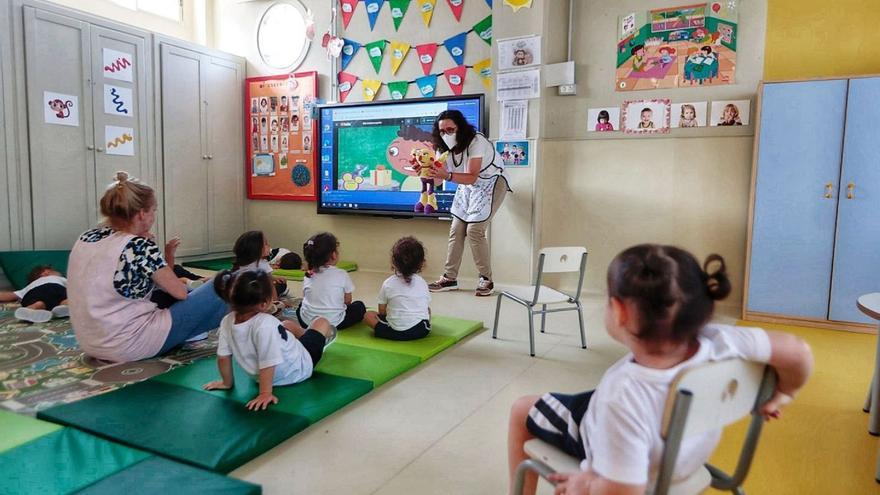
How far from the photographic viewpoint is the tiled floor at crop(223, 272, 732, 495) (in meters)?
1.79

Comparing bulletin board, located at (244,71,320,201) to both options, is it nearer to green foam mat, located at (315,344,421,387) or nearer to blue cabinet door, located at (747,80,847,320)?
green foam mat, located at (315,344,421,387)

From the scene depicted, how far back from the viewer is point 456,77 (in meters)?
5.35

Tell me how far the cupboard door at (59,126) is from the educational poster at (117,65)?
17 cm

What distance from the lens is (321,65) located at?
19.8ft

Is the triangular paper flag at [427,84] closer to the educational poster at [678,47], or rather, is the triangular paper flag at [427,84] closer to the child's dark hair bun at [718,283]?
the educational poster at [678,47]

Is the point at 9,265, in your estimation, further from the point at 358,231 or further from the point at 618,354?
the point at 618,354

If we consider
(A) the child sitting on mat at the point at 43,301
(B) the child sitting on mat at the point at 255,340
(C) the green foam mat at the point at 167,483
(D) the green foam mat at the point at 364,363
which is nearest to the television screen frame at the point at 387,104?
(D) the green foam mat at the point at 364,363

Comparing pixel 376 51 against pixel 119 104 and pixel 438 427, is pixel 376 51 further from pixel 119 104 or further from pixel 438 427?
pixel 438 427

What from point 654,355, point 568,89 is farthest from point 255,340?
point 568,89

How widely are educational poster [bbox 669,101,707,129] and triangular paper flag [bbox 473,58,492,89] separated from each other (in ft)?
5.14

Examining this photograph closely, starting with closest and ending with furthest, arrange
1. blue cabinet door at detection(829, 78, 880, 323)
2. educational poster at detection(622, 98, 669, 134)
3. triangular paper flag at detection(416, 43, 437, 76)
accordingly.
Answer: blue cabinet door at detection(829, 78, 880, 323), educational poster at detection(622, 98, 669, 134), triangular paper flag at detection(416, 43, 437, 76)

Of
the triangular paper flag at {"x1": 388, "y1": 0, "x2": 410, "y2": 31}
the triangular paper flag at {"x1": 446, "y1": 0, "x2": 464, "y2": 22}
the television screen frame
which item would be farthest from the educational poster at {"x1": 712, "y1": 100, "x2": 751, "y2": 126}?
the triangular paper flag at {"x1": 388, "y1": 0, "x2": 410, "y2": 31}

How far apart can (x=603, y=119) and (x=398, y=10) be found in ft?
7.44

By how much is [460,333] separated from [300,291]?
1801 millimetres
